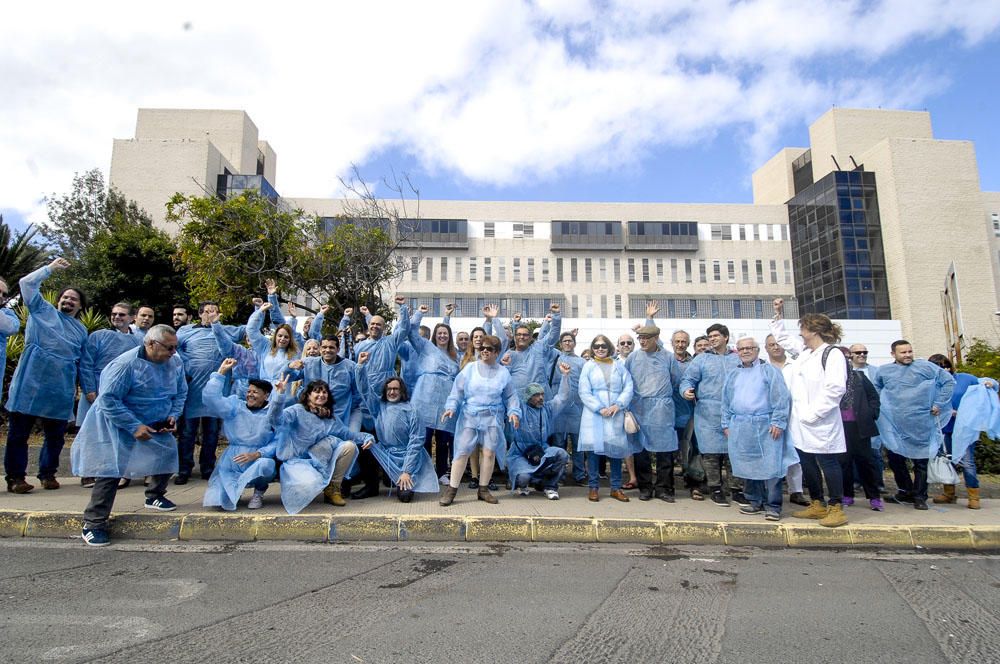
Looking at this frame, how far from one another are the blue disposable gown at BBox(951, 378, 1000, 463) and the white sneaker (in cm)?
747

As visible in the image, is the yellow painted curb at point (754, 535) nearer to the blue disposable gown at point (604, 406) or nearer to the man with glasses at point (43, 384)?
the blue disposable gown at point (604, 406)

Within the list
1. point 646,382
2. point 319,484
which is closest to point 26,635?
point 319,484

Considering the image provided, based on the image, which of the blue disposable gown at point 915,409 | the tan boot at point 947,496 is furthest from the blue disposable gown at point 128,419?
the tan boot at point 947,496

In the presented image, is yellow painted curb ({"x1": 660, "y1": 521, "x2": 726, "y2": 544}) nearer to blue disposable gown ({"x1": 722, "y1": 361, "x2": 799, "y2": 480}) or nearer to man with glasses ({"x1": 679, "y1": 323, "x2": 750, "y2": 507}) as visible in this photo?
blue disposable gown ({"x1": 722, "y1": 361, "x2": 799, "y2": 480})

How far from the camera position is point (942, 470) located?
6.42m

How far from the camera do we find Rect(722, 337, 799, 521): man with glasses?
5.72 metres

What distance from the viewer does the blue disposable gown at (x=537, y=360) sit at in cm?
723

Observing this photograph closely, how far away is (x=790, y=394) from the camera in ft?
19.4

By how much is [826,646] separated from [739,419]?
3.07 m

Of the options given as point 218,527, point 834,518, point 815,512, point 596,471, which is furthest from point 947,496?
point 218,527

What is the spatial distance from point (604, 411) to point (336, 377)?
2927 mm

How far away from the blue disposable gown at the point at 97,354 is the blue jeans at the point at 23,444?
311 millimetres

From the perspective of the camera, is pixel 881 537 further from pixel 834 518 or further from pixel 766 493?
pixel 766 493

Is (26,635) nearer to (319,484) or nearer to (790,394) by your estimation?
(319,484)
